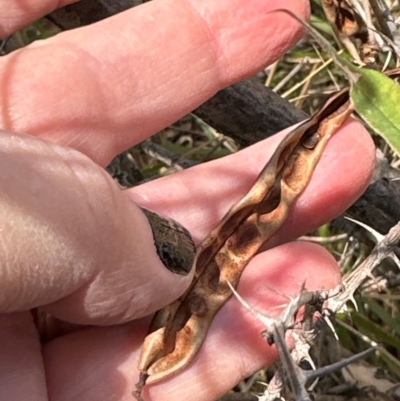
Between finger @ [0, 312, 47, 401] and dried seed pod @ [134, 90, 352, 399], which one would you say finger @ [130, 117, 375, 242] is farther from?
finger @ [0, 312, 47, 401]

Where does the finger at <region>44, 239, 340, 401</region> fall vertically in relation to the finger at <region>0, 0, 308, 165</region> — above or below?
below

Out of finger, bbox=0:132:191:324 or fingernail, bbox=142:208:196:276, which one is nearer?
finger, bbox=0:132:191:324

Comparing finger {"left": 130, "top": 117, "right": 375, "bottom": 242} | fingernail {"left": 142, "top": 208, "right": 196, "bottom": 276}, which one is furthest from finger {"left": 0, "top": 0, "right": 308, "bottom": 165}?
fingernail {"left": 142, "top": 208, "right": 196, "bottom": 276}

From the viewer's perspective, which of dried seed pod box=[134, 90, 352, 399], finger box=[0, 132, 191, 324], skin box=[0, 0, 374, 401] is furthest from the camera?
dried seed pod box=[134, 90, 352, 399]

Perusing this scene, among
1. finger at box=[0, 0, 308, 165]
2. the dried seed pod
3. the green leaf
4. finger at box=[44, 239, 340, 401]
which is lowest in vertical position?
finger at box=[44, 239, 340, 401]

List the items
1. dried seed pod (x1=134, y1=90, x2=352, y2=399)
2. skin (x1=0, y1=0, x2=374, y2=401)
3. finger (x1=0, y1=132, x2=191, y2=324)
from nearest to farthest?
finger (x1=0, y1=132, x2=191, y2=324) → skin (x1=0, y1=0, x2=374, y2=401) → dried seed pod (x1=134, y1=90, x2=352, y2=399)

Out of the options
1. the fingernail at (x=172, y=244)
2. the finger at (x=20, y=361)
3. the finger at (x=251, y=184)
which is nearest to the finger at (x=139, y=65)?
the finger at (x=251, y=184)

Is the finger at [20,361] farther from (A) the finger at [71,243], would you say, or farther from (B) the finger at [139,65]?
(B) the finger at [139,65]

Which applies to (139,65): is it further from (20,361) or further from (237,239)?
(20,361)
